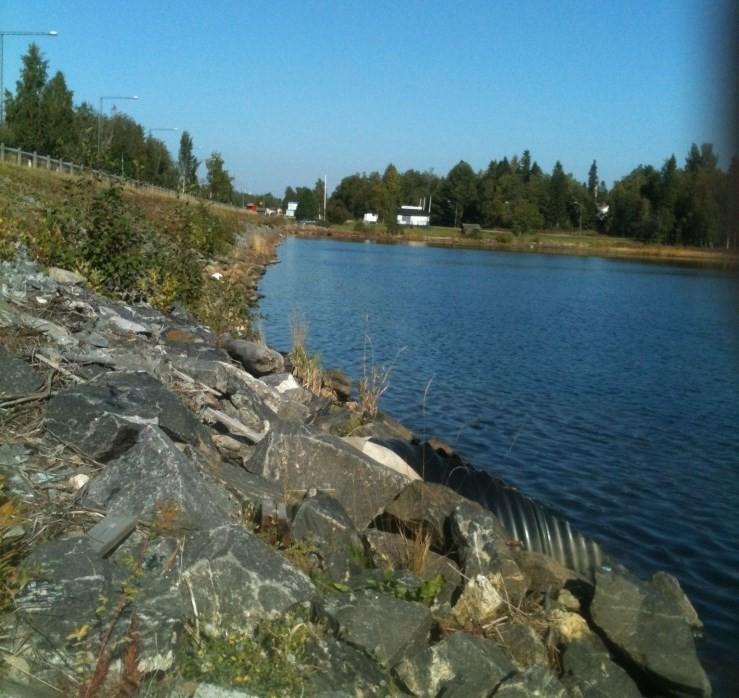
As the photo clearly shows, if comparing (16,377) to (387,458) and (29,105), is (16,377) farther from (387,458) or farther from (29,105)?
(29,105)

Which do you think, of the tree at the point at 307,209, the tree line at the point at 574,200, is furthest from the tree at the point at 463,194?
the tree at the point at 307,209

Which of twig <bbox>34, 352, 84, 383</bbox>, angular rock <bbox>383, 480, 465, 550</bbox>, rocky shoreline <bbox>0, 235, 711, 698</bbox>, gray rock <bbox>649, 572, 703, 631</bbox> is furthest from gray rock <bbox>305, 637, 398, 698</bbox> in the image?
twig <bbox>34, 352, 84, 383</bbox>

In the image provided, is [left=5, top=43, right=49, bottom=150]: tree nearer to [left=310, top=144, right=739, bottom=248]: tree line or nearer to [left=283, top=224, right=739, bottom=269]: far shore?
[left=310, top=144, right=739, bottom=248]: tree line

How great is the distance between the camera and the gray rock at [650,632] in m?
6.70

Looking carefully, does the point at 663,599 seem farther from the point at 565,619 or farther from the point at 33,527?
the point at 33,527

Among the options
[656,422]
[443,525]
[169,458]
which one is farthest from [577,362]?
[169,458]

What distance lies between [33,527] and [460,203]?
164812 mm

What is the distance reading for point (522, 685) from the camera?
5.42 meters

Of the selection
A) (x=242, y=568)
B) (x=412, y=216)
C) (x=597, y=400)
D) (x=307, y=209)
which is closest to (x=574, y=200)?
(x=597, y=400)

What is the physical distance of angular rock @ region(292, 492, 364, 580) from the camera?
6.40 metres

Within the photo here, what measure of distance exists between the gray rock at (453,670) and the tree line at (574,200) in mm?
2771

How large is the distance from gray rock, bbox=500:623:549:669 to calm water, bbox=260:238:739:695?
5.96 ft

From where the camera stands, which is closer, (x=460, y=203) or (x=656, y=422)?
(x=656, y=422)

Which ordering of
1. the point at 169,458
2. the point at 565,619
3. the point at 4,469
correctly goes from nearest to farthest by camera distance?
the point at 4,469, the point at 169,458, the point at 565,619
